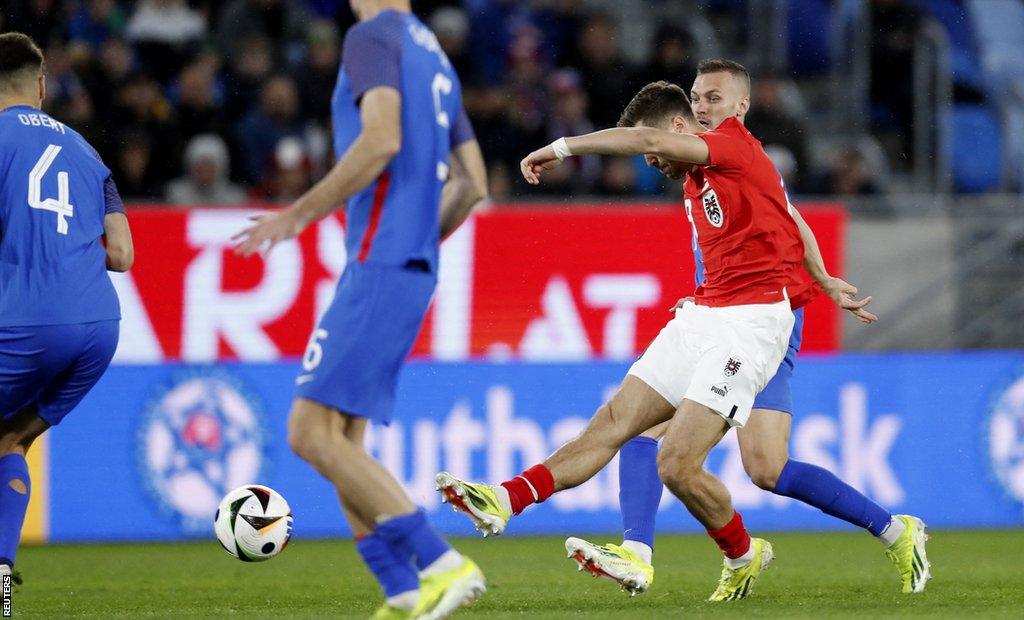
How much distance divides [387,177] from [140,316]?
7.25 meters

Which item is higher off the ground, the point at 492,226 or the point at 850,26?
the point at 850,26

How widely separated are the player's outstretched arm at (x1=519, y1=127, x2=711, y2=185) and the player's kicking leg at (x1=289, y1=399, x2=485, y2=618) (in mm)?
1365

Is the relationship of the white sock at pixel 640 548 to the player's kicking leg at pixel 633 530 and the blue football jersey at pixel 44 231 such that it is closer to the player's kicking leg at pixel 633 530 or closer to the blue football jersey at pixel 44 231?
the player's kicking leg at pixel 633 530

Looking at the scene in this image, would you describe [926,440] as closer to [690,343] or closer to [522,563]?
[522,563]

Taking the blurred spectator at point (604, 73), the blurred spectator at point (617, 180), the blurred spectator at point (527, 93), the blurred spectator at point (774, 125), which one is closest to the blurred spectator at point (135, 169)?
the blurred spectator at point (527, 93)

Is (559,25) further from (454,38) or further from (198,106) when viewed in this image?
(198,106)

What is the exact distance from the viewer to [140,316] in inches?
470

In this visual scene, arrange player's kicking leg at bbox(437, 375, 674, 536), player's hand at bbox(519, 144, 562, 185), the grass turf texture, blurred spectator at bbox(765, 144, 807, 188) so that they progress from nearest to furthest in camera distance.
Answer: player's hand at bbox(519, 144, 562, 185)
player's kicking leg at bbox(437, 375, 674, 536)
the grass turf texture
blurred spectator at bbox(765, 144, 807, 188)

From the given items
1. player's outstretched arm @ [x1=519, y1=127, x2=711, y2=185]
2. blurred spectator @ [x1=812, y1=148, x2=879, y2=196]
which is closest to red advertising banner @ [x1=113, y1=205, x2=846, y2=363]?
blurred spectator @ [x1=812, y1=148, x2=879, y2=196]

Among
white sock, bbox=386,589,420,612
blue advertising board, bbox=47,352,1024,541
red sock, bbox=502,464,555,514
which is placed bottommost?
blue advertising board, bbox=47,352,1024,541

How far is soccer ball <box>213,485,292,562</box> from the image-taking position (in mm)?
6914

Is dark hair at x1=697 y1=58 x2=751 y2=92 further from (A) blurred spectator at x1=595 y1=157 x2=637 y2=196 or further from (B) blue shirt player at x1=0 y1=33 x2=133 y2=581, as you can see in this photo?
(A) blurred spectator at x1=595 y1=157 x2=637 y2=196

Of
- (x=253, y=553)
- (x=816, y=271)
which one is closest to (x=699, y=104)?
(x=816, y=271)

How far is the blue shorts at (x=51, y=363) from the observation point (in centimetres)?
629
